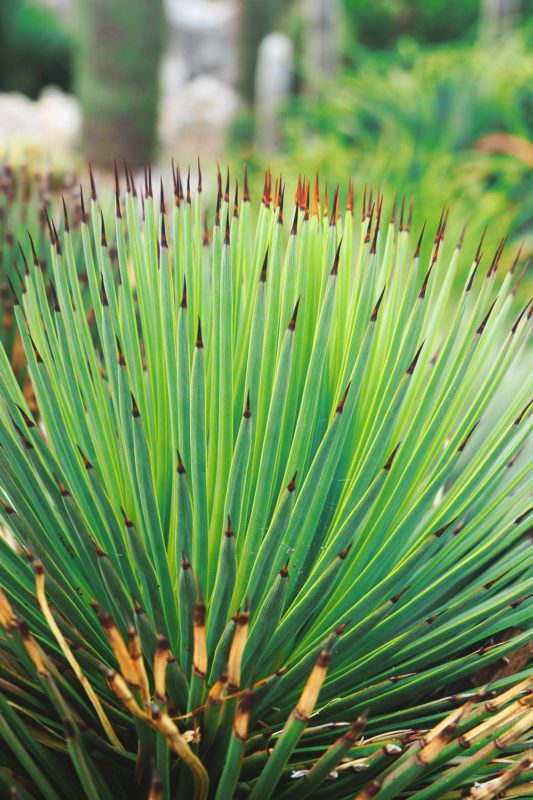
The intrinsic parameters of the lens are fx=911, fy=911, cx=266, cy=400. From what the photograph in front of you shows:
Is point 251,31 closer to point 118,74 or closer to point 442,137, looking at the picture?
point 118,74

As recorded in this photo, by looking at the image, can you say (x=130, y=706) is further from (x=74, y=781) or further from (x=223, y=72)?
(x=223, y=72)

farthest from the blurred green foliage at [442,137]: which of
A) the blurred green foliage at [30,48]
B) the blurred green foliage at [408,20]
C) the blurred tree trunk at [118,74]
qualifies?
the blurred green foliage at [30,48]

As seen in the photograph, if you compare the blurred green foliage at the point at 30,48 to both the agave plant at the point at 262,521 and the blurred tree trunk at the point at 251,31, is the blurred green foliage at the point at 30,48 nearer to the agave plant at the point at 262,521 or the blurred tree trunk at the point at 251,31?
the blurred tree trunk at the point at 251,31

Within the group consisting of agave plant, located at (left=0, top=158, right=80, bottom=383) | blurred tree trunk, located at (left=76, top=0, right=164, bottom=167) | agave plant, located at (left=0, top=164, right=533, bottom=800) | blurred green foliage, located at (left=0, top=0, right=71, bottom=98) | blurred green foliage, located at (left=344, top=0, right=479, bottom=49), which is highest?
blurred green foliage, located at (left=0, top=0, right=71, bottom=98)

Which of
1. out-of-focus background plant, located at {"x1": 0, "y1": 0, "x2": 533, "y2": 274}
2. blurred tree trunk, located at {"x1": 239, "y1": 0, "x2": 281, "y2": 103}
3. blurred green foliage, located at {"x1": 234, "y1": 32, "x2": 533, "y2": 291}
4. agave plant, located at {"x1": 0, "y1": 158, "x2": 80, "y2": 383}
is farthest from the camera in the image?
blurred tree trunk, located at {"x1": 239, "y1": 0, "x2": 281, "y2": 103}

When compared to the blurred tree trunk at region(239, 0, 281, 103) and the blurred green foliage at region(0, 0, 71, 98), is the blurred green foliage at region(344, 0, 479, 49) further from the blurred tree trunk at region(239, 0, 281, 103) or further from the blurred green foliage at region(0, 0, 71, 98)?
the blurred green foliage at region(0, 0, 71, 98)

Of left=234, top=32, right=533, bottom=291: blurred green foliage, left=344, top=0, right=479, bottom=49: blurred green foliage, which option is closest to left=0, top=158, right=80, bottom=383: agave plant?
left=234, top=32, right=533, bottom=291: blurred green foliage
